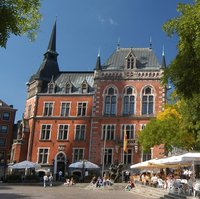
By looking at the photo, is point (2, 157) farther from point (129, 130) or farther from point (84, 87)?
point (129, 130)

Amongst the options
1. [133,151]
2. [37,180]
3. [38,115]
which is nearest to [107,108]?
[133,151]

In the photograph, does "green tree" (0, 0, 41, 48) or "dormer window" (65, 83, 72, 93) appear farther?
"dormer window" (65, 83, 72, 93)

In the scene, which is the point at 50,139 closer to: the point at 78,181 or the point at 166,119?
the point at 78,181

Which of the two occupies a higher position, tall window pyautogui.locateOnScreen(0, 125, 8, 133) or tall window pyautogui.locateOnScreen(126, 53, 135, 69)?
tall window pyautogui.locateOnScreen(126, 53, 135, 69)

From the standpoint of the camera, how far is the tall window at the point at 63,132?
52.9m

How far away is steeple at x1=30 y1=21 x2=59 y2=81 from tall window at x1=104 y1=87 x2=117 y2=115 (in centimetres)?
1088

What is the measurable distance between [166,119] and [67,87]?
22.4m

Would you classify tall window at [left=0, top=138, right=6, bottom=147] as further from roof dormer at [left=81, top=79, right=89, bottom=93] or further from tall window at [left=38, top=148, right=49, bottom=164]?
roof dormer at [left=81, top=79, right=89, bottom=93]

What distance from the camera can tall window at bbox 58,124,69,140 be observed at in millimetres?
52925

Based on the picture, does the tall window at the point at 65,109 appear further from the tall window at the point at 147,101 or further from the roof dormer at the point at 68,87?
the tall window at the point at 147,101

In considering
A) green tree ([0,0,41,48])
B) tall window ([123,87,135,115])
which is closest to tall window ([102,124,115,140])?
tall window ([123,87,135,115])

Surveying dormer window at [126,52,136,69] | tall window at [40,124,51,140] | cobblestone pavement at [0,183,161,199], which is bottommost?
cobblestone pavement at [0,183,161,199]

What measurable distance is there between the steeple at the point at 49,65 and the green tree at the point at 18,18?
44784mm

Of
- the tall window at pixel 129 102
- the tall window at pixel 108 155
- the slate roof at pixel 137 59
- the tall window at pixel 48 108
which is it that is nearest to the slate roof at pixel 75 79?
the tall window at pixel 48 108
